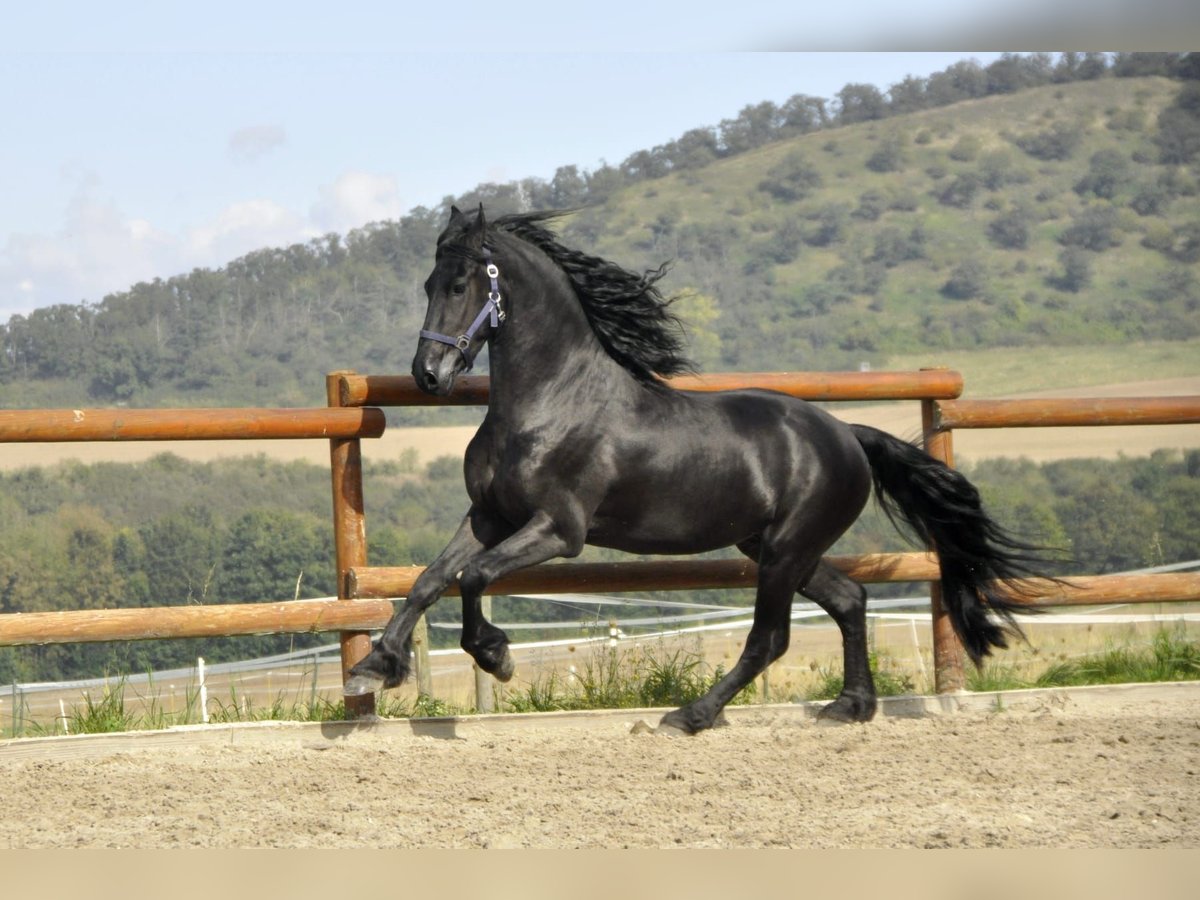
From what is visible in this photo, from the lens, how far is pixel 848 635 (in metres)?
5.89

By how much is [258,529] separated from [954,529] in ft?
70.2

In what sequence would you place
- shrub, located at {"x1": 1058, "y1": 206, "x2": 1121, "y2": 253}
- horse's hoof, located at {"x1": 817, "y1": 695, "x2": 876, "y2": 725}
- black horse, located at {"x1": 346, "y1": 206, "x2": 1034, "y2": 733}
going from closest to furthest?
black horse, located at {"x1": 346, "y1": 206, "x2": 1034, "y2": 733} < horse's hoof, located at {"x1": 817, "y1": 695, "x2": 876, "y2": 725} < shrub, located at {"x1": 1058, "y1": 206, "x2": 1121, "y2": 253}

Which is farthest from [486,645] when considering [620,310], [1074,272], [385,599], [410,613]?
[1074,272]

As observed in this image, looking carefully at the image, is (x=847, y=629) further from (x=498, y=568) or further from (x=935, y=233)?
(x=935, y=233)

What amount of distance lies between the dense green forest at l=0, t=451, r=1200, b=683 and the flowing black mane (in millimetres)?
2567

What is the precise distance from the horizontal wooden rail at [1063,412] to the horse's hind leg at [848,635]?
3.26 feet

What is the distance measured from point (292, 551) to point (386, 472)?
A: 35007 millimetres

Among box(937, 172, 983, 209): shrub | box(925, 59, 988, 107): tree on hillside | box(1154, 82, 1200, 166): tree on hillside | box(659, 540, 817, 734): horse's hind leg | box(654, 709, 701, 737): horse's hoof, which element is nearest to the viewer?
box(654, 709, 701, 737): horse's hoof

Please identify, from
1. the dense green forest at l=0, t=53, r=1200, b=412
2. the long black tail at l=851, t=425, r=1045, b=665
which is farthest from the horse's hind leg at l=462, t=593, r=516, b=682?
the dense green forest at l=0, t=53, r=1200, b=412

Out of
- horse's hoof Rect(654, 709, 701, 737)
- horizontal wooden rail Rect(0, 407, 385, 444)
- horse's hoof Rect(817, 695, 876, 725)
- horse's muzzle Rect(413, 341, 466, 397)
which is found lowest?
horse's hoof Rect(817, 695, 876, 725)

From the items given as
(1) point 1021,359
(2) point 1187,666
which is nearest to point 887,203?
(1) point 1021,359

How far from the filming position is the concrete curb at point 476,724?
516cm

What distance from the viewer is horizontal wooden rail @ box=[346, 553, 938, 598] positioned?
18.9ft

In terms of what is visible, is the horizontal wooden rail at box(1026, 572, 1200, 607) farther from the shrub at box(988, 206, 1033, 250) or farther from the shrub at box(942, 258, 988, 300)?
the shrub at box(988, 206, 1033, 250)
